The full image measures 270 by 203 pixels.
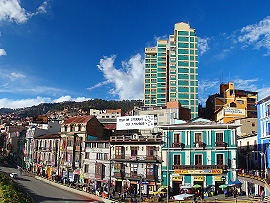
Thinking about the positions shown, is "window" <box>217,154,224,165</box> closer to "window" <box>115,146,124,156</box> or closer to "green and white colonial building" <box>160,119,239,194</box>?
"green and white colonial building" <box>160,119,239,194</box>

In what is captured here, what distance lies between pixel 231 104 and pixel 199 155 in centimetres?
4872

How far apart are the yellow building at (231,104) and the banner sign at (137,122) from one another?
42.1m

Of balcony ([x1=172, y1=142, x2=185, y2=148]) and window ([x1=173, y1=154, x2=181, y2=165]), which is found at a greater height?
balcony ([x1=172, y1=142, x2=185, y2=148])

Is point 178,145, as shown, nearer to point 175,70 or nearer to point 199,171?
point 199,171

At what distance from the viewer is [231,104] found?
3511 inches

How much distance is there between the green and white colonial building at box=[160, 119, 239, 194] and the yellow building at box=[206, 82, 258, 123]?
40806mm

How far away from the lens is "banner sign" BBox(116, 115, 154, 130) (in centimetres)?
5191

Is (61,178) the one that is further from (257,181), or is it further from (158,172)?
(257,181)

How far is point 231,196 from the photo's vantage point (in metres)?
42.7

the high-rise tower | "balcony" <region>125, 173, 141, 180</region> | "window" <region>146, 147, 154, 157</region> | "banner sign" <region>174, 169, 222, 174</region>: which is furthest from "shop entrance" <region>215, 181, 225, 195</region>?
the high-rise tower

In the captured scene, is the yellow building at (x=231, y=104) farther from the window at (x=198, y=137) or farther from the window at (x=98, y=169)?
the window at (x=98, y=169)

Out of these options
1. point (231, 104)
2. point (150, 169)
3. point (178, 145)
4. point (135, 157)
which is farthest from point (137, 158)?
point (231, 104)

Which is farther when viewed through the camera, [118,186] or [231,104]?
[231,104]

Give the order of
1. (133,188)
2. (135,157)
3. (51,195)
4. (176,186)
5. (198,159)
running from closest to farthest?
1. (198,159)
2. (176,186)
3. (51,195)
4. (133,188)
5. (135,157)
